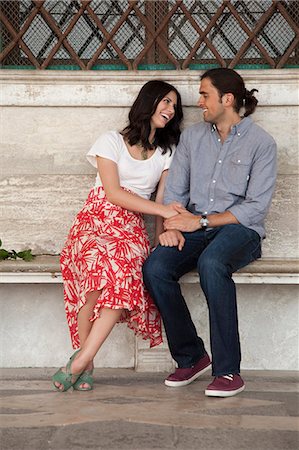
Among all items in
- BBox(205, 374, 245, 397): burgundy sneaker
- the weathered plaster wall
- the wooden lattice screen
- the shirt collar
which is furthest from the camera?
the wooden lattice screen

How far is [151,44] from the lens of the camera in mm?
5160

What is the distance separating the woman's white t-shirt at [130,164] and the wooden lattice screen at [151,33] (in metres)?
0.70

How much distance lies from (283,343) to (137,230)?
988mm

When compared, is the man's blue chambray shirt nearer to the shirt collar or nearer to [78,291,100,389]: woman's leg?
the shirt collar

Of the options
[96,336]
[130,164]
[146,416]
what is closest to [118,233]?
[130,164]

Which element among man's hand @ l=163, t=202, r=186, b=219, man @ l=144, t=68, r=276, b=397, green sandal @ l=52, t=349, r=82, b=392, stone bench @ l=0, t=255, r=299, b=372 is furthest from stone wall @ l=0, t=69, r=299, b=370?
green sandal @ l=52, t=349, r=82, b=392

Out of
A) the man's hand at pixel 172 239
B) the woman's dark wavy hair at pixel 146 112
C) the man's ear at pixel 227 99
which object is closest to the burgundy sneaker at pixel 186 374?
the man's hand at pixel 172 239

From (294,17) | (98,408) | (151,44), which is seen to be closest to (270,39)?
(294,17)

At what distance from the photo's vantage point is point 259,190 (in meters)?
4.43

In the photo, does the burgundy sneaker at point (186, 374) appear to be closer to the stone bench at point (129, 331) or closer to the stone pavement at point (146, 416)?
the stone pavement at point (146, 416)

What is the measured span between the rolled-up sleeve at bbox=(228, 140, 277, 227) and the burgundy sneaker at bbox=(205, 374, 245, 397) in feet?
2.40

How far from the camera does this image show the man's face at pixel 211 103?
4570 millimetres

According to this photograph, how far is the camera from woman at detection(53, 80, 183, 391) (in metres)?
4.26

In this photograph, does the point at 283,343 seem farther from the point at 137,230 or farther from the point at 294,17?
the point at 294,17
